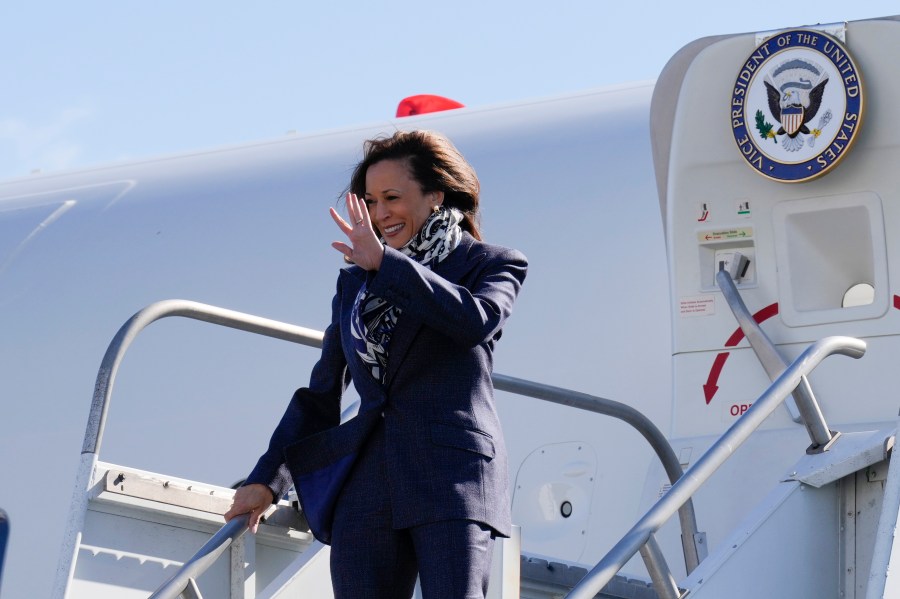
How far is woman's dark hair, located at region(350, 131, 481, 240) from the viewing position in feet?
9.21

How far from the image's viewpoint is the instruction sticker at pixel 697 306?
521 cm

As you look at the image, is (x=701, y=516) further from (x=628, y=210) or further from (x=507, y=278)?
(x=507, y=278)

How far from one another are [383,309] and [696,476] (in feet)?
2.97

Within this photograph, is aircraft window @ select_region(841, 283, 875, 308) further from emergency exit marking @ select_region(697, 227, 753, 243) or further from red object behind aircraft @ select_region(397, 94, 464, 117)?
red object behind aircraft @ select_region(397, 94, 464, 117)

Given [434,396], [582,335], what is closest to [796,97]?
[582,335]

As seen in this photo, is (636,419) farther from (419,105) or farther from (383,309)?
(419,105)

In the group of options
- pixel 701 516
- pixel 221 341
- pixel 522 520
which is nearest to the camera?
pixel 701 516

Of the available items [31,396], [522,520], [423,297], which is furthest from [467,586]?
[31,396]

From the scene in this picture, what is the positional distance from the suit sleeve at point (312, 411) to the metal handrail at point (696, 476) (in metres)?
0.64

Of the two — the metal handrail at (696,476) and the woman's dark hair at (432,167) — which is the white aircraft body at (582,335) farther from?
the woman's dark hair at (432,167)

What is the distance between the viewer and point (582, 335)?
605 centimetres

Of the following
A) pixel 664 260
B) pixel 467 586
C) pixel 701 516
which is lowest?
pixel 467 586

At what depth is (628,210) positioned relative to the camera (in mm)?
6262

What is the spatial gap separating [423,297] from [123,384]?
204 inches
